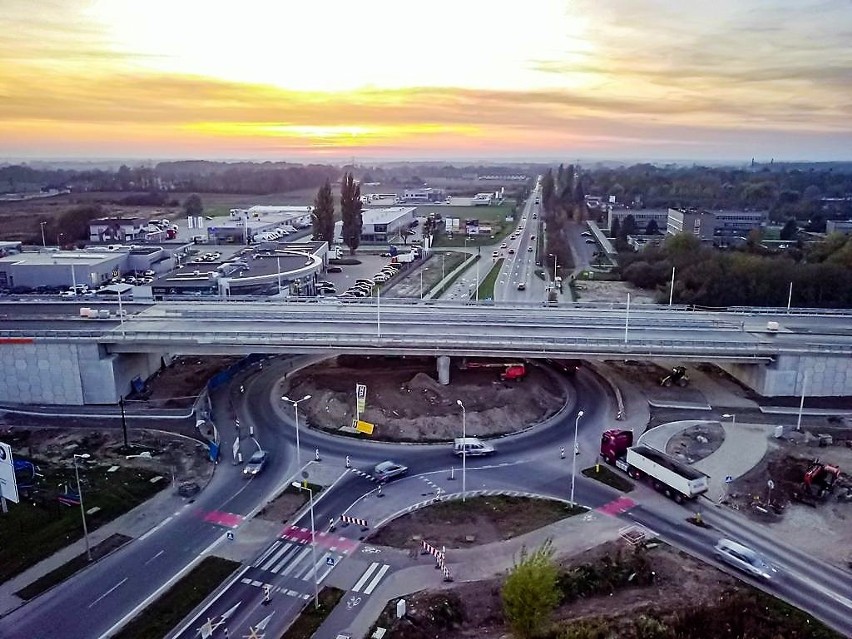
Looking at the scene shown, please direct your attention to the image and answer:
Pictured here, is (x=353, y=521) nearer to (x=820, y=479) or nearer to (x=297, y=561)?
(x=297, y=561)

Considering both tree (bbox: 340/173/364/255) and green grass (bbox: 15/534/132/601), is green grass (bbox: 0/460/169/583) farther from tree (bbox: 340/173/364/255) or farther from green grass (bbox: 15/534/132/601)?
tree (bbox: 340/173/364/255)

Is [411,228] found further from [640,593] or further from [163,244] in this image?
[640,593]

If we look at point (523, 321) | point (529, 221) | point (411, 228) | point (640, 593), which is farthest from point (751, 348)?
point (529, 221)

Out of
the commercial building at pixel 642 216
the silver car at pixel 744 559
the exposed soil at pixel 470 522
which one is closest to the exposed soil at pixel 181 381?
the exposed soil at pixel 470 522

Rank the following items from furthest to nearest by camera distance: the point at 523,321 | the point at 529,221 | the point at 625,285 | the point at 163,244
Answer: the point at 529,221, the point at 163,244, the point at 625,285, the point at 523,321

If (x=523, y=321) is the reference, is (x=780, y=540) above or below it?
below

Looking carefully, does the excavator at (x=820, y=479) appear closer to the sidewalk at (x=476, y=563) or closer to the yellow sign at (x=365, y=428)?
the sidewalk at (x=476, y=563)
